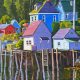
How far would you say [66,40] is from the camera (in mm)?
63844

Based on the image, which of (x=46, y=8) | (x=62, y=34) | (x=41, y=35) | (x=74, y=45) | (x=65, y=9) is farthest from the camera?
(x=65, y=9)

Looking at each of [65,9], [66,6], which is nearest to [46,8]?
[65,9]

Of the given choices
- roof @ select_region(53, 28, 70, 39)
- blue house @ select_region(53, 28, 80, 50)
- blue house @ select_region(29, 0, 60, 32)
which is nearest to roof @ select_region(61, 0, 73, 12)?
blue house @ select_region(29, 0, 60, 32)

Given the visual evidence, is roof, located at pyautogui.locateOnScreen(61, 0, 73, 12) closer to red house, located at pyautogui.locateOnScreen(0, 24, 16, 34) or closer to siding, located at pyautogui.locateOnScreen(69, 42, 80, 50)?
red house, located at pyautogui.locateOnScreen(0, 24, 16, 34)

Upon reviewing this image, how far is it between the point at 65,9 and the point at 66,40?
22.6 meters

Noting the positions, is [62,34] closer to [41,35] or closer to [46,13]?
[41,35]

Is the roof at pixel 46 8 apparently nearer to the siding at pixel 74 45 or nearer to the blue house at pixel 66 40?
the blue house at pixel 66 40

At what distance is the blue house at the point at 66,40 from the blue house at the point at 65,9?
19.1 metres

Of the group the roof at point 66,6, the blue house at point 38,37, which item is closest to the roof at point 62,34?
the blue house at point 38,37

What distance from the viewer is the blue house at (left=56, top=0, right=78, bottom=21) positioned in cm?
8500

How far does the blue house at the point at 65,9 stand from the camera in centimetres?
8500

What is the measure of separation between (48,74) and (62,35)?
1602cm

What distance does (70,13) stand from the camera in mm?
85250

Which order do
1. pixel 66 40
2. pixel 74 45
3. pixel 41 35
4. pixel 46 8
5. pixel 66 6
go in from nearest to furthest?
pixel 74 45 → pixel 66 40 → pixel 41 35 → pixel 46 8 → pixel 66 6
